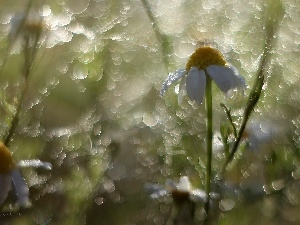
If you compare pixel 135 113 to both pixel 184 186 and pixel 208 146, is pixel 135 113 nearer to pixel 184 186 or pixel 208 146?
pixel 184 186

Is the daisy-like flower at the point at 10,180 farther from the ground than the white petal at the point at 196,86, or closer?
farther from the ground

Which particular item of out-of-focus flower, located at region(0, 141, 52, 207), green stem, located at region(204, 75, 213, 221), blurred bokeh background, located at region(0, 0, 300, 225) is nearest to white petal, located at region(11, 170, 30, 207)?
out-of-focus flower, located at region(0, 141, 52, 207)

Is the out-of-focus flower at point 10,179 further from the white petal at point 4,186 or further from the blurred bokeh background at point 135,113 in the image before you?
the blurred bokeh background at point 135,113

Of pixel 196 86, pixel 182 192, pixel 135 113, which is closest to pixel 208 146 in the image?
pixel 196 86

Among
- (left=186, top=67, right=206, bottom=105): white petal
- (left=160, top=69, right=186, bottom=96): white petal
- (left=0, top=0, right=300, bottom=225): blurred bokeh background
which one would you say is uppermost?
(left=186, top=67, right=206, bottom=105): white petal

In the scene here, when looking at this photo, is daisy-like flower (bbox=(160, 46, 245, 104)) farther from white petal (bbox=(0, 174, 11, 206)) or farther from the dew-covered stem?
white petal (bbox=(0, 174, 11, 206))

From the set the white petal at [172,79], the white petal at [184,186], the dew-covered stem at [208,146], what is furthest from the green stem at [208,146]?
the white petal at [184,186]
